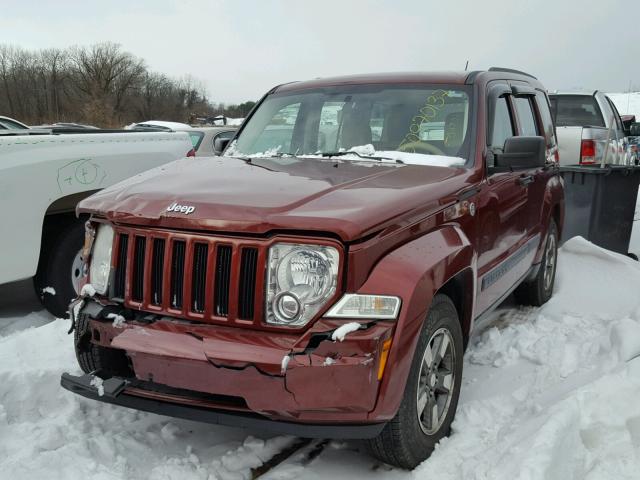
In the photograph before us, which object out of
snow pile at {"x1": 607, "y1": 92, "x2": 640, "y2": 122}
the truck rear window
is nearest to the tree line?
snow pile at {"x1": 607, "y1": 92, "x2": 640, "y2": 122}

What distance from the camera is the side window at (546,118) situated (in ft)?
17.6

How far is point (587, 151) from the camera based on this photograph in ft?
27.3

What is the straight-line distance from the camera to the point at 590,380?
3.43 metres

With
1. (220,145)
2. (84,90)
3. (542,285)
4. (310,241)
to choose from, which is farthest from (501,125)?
(84,90)

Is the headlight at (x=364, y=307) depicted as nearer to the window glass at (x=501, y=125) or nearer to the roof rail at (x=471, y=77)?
the window glass at (x=501, y=125)

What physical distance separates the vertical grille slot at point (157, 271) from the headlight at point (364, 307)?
0.81 meters

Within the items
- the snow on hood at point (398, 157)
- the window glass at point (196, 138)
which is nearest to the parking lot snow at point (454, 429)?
the snow on hood at point (398, 157)

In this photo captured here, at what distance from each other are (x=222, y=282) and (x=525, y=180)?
2720 mm

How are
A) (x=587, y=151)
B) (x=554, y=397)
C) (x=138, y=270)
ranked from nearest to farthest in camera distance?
(x=138, y=270) → (x=554, y=397) → (x=587, y=151)

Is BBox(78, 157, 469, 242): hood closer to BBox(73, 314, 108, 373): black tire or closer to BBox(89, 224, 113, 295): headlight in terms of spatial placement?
BBox(89, 224, 113, 295): headlight

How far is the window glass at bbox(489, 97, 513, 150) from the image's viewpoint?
161 inches

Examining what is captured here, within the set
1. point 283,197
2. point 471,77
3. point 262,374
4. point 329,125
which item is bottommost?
point 262,374

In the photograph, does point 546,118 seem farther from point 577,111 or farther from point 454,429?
point 577,111

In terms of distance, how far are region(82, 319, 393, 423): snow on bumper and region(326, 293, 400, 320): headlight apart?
0.13 ft
